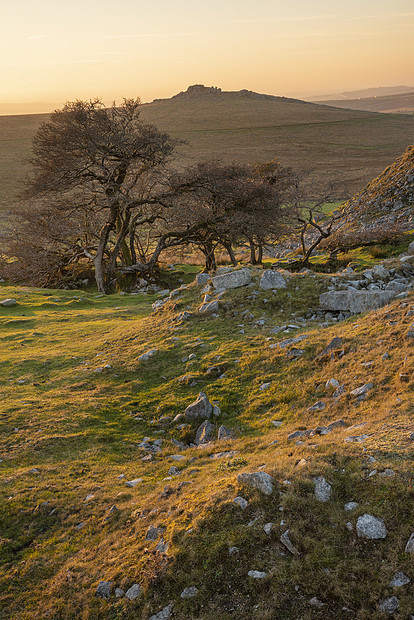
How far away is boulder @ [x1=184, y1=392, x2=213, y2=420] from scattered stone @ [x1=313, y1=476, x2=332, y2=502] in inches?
146

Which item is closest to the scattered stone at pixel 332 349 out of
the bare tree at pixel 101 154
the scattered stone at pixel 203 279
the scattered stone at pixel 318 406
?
the scattered stone at pixel 318 406

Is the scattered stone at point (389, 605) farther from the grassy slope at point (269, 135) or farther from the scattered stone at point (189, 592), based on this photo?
the grassy slope at point (269, 135)

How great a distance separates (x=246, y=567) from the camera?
408 cm

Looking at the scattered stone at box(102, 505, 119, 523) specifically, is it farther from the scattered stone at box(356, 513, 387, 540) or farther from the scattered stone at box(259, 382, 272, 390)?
the scattered stone at box(259, 382, 272, 390)

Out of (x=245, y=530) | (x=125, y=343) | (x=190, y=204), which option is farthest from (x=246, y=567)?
(x=190, y=204)

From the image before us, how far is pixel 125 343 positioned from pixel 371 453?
900 centimetres

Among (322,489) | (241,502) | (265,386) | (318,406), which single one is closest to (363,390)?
(318,406)

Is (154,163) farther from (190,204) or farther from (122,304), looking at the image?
(122,304)

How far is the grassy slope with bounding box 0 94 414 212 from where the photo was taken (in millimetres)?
82188

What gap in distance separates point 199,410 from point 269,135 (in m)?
116

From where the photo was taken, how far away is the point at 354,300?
11.3m

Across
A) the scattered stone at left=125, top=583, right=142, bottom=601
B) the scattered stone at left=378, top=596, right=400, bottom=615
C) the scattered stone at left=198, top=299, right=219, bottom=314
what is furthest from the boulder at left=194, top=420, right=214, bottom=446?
the scattered stone at left=198, top=299, right=219, bottom=314

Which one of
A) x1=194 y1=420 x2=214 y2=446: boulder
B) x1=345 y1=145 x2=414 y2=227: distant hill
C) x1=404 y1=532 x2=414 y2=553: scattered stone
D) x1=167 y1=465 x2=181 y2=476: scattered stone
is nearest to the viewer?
x1=404 y1=532 x2=414 y2=553: scattered stone

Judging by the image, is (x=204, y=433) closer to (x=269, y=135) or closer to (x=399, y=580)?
(x=399, y=580)
